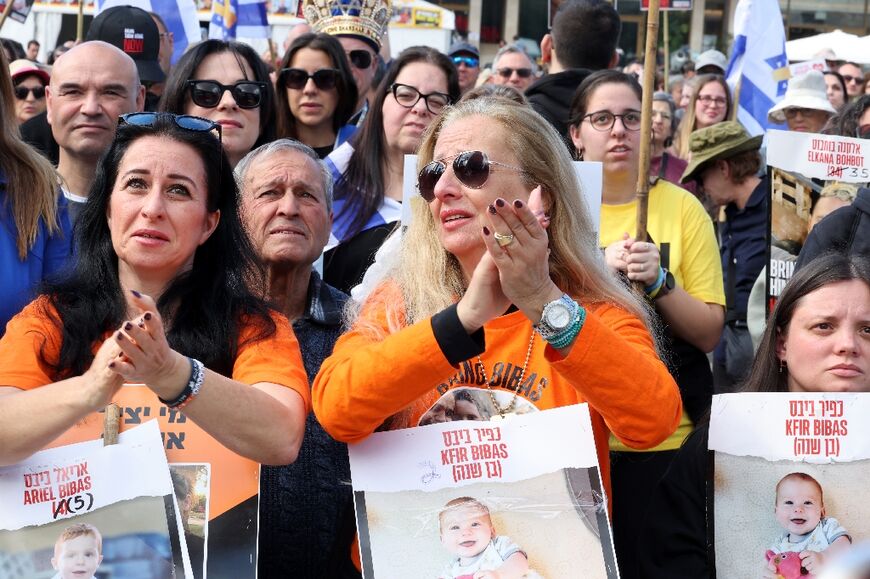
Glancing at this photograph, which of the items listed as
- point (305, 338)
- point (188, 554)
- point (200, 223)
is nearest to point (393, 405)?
point (188, 554)

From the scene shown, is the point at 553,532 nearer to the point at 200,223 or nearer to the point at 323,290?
the point at 200,223

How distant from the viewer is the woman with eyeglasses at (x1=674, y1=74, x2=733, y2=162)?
8328mm

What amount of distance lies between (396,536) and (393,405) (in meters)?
0.27

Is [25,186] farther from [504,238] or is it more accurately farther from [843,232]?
[843,232]

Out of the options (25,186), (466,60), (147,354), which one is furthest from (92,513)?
(466,60)

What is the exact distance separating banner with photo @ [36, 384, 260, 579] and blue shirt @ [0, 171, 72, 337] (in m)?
0.77

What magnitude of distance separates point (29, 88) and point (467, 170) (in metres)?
5.31

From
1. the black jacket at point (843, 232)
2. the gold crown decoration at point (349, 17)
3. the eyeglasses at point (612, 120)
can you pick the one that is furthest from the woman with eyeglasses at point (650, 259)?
the gold crown decoration at point (349, 17)

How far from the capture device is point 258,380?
8.93 ft

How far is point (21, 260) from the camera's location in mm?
3549

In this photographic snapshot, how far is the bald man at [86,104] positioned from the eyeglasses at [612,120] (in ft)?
5.90

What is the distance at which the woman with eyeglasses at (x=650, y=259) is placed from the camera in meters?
3.74

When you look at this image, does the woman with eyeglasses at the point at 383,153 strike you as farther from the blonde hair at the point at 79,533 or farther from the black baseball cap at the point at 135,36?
the blonde hair at the point at 79,533

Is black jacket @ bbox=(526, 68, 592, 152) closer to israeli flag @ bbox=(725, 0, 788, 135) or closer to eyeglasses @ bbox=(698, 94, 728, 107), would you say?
israeli flag @ bbox=(725, 0, 788, 135)
